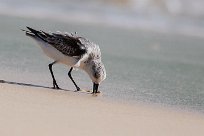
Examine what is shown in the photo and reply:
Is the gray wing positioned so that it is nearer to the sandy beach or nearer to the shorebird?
the shorebird

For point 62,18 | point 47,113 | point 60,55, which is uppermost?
point 62,18

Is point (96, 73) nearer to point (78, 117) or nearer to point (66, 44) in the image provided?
point (66, 44)

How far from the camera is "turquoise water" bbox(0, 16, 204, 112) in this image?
858 centimetres

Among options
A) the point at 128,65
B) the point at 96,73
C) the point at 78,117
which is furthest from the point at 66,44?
the point at 128,65

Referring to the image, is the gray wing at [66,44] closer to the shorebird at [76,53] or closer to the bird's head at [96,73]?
the shorebird at [76,53]

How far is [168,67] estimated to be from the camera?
38.7 feet

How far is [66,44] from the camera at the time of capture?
8273 mm

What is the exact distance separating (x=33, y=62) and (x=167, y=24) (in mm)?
11626

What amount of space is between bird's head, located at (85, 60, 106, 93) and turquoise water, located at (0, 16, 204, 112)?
0.18 meters

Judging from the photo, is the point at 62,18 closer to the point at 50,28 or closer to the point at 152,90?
the point at 50,28

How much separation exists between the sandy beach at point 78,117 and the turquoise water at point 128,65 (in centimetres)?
62

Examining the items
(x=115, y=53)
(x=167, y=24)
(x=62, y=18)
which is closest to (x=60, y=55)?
(x=115, y=53)

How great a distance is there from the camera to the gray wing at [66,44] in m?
8.24

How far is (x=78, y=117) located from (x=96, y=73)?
1.99 metres
